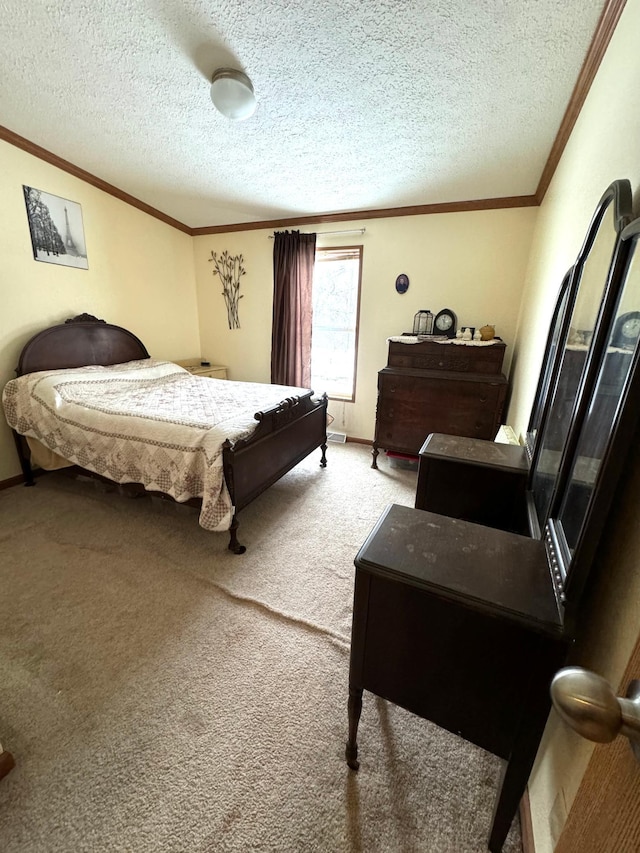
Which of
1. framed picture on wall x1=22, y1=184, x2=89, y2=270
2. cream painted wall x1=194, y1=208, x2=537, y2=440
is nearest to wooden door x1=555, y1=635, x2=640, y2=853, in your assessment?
cream painted wall x1=194, y1=208, x2=537, y2=440

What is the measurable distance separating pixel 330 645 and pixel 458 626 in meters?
0.88

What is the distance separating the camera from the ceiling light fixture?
5.48 feet

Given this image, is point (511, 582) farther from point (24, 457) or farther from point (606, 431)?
point (24, 457)

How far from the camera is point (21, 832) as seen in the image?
93 cm

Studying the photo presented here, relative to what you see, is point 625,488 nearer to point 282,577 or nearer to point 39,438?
point 282,577

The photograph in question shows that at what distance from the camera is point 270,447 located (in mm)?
2273

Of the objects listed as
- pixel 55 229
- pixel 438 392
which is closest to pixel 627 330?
pixel 438 392

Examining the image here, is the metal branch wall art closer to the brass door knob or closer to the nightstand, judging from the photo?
the nightstand

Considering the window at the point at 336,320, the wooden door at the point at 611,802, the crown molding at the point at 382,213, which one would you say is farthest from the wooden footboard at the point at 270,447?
the crown molding at the point at 382,213

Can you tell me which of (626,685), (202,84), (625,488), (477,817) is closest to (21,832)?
(477,817)

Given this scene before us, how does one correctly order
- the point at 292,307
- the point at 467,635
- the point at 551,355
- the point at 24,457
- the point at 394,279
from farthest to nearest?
the point at 292,307, the point at 394,279, the point at 24,457, the point at 551,355, the point at 467,635

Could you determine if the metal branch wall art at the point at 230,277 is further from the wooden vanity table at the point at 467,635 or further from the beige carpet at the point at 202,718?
the wooden vanity table at the point at 467,635

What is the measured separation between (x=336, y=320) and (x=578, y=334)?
9.73 feet

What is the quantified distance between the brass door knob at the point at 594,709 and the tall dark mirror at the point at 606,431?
42 centimetres
